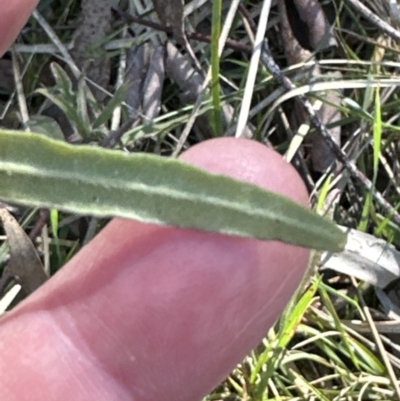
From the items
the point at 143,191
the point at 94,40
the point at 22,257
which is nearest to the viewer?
the point at 143,191

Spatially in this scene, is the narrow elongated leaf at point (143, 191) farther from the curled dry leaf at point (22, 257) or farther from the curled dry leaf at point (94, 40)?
the curled dry leaf at point (94, 40)

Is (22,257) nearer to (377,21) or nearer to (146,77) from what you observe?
(146,77)

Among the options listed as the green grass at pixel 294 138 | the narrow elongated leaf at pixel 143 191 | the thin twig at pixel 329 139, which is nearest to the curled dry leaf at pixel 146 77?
the green grass at pixel 294 138

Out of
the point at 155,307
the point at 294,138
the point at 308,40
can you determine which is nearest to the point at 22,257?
the point at 155,307

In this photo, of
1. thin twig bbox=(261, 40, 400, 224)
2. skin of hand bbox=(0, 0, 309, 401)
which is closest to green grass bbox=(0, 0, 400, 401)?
thin twig bbox=(261, 40, 400, 224)

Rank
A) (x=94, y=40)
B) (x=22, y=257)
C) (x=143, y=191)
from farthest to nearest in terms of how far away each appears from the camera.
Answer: (x=94, y=40) → (x=22, y=257) → (x=143, y=191)
